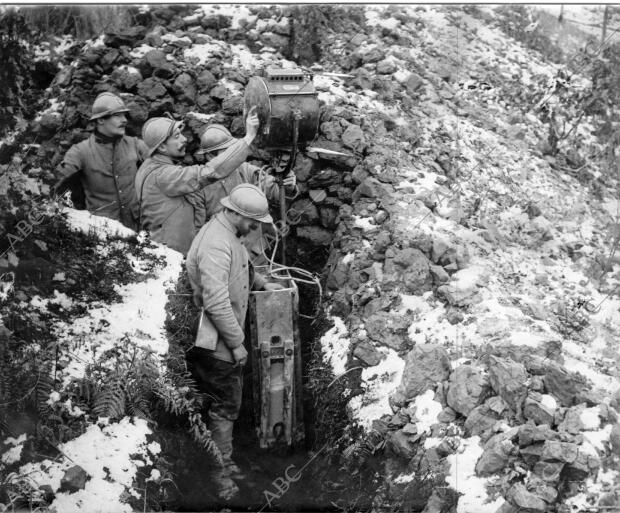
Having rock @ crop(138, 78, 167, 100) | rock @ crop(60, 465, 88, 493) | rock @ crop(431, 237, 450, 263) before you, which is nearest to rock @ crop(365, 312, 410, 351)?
rock @ crop(431, 237, 450, 263)

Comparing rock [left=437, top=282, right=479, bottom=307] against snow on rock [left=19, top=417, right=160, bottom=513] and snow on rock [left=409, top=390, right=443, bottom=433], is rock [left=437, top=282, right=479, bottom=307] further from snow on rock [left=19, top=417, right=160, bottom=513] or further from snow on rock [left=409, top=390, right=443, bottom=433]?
snow on rock [left=19, top=417, right=160, bottom=513]

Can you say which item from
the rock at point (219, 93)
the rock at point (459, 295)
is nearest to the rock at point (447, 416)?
the rock at point (459, 295)

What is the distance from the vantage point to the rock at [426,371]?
4793 mm

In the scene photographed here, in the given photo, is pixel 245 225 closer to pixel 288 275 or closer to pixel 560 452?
pixel 288 275

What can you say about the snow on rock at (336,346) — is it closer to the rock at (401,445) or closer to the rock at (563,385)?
the rock at (401,445)

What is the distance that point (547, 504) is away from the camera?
12.4 ft

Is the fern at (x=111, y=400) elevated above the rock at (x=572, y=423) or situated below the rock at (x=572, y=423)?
below

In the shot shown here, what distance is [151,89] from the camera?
7520 millimetres

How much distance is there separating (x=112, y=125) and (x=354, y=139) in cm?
234

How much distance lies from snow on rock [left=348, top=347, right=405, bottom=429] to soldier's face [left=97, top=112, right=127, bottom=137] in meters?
3.09

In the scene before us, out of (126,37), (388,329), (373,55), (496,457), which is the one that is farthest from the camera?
(373,55)

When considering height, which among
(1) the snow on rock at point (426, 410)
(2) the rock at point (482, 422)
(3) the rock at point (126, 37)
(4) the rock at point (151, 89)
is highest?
(3) the rock at point (126, 37)

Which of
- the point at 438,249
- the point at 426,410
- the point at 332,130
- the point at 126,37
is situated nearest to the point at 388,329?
the point at 438,249

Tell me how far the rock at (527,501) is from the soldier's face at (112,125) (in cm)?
449
